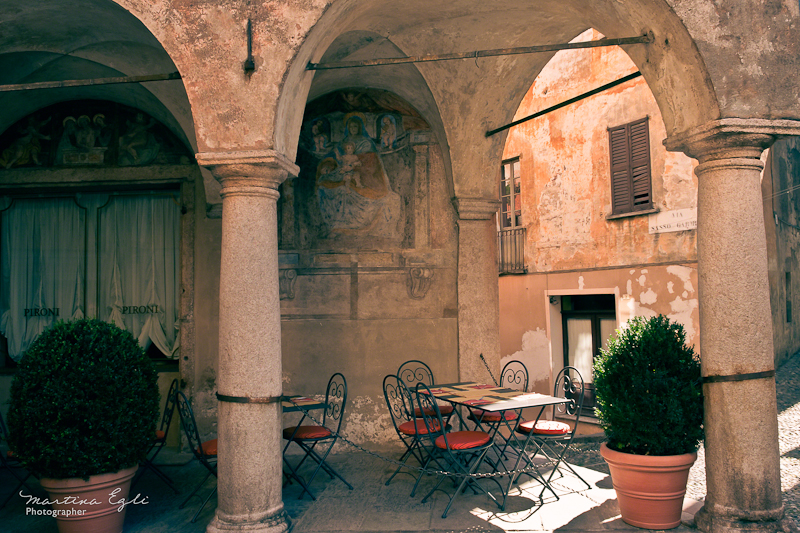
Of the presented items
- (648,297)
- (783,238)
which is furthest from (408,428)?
(783,238)

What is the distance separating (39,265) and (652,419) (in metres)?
6.40

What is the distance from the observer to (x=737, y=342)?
380 centimetres

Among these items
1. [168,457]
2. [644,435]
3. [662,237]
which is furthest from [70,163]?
[662,237]

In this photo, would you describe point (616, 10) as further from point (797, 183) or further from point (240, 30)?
point (797, 183)

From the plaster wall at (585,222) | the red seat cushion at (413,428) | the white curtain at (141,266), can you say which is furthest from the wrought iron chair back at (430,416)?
the plaster wall at (585,222)

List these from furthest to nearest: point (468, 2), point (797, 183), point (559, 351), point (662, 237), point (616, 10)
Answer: point (559, 351), point (797, 183), point (662, 237), point (468, 2), point (616, 10)

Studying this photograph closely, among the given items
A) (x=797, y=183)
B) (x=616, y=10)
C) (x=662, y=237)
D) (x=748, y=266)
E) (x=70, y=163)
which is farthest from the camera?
(x=797, y=183)

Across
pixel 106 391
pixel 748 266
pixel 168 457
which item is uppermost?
pixel 748 266

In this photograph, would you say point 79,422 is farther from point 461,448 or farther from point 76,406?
point 461,448

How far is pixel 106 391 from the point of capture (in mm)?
3941

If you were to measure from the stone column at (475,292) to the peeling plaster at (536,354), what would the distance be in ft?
22.0

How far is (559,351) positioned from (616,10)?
948 cm

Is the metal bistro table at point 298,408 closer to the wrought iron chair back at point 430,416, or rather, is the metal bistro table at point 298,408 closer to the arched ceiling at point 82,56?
the wrought iron chair back at point 430,416

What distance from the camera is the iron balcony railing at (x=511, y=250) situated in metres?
13.4
